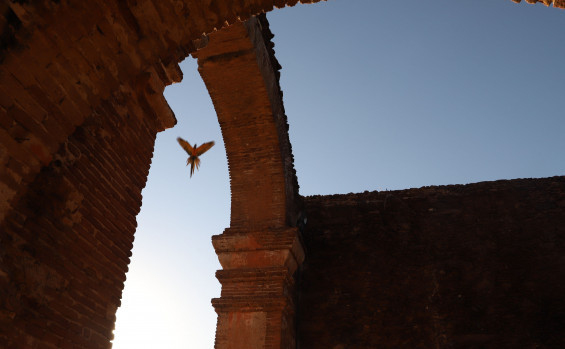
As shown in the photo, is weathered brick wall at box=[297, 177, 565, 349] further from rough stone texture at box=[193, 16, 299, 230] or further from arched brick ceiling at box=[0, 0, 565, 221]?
arched brick ceiling at box=[0, 0, 565, 221]

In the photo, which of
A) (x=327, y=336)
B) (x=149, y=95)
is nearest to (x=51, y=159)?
(x=149, y=95)

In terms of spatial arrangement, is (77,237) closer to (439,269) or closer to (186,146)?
(186,146)

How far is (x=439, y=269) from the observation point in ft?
24.7

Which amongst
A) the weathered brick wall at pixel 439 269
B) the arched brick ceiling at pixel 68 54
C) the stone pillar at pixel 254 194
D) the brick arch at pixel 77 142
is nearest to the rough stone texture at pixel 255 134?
the stone pillar at pixel 254 194

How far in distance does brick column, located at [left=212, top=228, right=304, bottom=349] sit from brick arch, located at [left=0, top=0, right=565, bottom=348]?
363cm

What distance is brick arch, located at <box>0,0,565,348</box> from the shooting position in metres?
2.38

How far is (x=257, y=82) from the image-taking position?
7117 mm

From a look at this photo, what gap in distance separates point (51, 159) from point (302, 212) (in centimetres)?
614

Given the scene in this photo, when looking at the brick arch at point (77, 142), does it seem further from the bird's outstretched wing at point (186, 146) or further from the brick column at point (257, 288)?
the bird's outstretched wing at point (186, 146)

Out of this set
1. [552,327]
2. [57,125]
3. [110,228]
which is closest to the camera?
[57,125]

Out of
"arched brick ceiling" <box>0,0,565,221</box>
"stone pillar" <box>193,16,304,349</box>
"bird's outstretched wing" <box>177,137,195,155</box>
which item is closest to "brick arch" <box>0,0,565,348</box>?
"arched brick ceiling" <box>0,0,565,221</box>

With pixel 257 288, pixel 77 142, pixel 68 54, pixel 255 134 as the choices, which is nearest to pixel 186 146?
pixel 255 134

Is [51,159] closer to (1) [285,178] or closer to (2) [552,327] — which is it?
(1) [285,178]

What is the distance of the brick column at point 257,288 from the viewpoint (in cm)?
657
